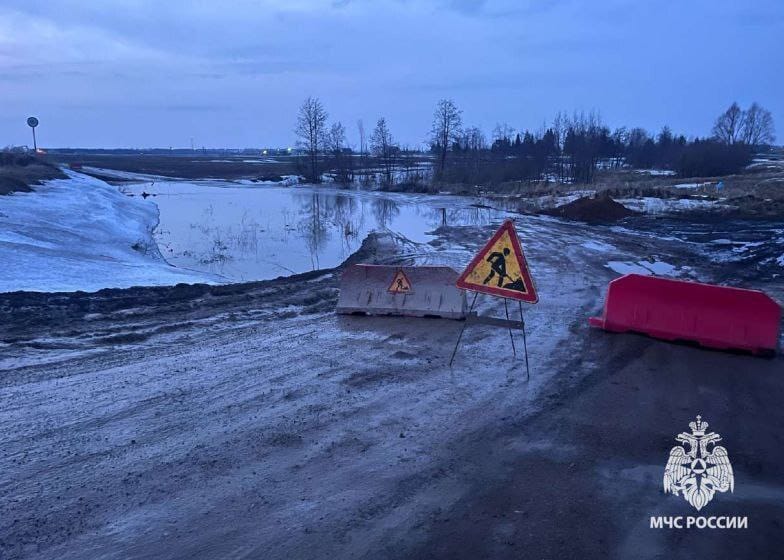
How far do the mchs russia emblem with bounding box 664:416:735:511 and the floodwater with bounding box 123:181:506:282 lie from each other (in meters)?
12.2

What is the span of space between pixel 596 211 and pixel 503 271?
26.5 meters

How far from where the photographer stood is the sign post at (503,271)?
7.82 meters

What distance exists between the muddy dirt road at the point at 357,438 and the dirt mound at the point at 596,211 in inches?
906

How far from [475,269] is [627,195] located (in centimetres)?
3502

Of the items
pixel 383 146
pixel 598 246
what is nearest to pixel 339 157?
pixel 383 146

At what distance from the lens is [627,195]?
39.7m

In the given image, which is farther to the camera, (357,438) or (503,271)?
(503,271)

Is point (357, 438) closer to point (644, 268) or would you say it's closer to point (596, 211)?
point (644, 268)

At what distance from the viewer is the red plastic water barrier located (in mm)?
8594

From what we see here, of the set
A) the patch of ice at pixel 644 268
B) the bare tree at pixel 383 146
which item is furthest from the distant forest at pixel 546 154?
the patch of ice at pixel 644 268

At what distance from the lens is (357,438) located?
234 inches

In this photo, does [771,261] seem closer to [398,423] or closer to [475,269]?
[475,269]

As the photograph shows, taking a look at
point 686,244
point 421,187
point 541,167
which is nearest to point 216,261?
point 686,244

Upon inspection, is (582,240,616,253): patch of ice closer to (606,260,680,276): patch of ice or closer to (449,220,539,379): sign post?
(606,260,680,276): patch of ice
